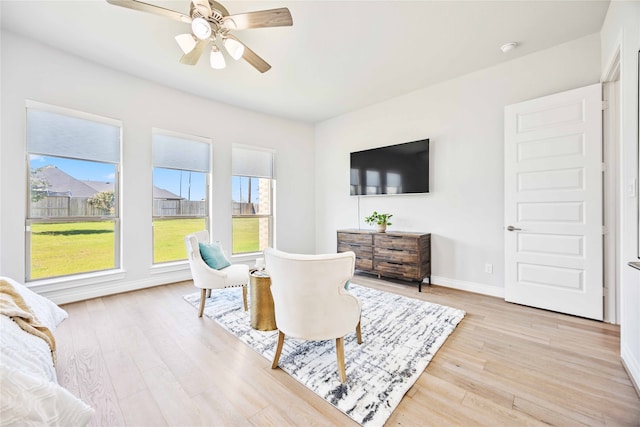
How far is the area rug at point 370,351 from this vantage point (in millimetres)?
1513

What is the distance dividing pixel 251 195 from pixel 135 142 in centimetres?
187

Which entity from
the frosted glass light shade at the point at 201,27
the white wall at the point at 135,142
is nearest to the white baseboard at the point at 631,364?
the frosted glass light shade at the point at 201,27

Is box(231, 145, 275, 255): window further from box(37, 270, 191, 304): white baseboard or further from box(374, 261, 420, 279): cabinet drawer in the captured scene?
box(374, 261, 420, 279): cabinet drawer

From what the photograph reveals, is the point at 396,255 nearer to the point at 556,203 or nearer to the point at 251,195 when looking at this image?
the point at 556,203

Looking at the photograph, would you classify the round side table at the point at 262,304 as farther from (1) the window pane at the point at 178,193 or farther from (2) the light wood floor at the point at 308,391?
(1) the window pane at the point at 178,193

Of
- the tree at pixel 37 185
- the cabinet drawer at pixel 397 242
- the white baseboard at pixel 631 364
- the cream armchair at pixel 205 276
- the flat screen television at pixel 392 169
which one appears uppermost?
the flat screen television at pixel 392 169

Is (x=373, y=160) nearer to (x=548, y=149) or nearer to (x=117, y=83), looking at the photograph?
(x=548, y=149)

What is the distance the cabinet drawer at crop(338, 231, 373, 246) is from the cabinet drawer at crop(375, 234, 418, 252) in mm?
137

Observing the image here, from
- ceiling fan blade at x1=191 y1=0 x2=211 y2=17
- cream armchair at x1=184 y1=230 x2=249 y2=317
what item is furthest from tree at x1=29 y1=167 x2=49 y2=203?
ceiling fan blade at x1=191 y1=0 x2=211 y2=17

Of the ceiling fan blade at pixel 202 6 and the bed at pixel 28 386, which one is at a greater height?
the ceiling fan blade at pixel 202 6

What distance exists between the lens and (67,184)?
3070 mm

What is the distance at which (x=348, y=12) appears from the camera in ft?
7.55

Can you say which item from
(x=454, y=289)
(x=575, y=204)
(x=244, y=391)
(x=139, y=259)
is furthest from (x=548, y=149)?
(x=139, y=259)

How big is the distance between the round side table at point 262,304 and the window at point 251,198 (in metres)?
2.12
